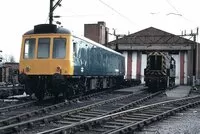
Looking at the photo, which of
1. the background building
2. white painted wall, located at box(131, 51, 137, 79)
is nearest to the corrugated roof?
the background building

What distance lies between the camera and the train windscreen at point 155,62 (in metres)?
31.5

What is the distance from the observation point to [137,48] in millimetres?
49031

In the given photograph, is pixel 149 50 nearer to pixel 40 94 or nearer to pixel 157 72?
pixel 157 72

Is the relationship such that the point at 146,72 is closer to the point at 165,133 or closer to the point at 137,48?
the point at 137,48

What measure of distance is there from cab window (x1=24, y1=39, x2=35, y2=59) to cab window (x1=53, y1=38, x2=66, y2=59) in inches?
42.5

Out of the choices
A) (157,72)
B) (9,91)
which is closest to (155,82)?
(157,72)

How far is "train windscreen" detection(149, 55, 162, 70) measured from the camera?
31.5 m

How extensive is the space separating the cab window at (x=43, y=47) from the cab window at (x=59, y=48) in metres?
0.33

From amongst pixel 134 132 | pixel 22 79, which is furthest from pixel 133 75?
pixel 134 132

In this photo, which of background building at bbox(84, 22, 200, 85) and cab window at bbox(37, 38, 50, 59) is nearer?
cab window at bbox(37, 38, 50, 59)

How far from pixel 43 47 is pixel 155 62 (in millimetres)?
16012

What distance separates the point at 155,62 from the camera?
31.8 meters

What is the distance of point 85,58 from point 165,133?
1036 centimetres

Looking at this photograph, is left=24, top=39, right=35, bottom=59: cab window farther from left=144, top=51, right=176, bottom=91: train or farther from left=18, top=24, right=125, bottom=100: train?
left=144, top=51, right=176, bottom=91: train
